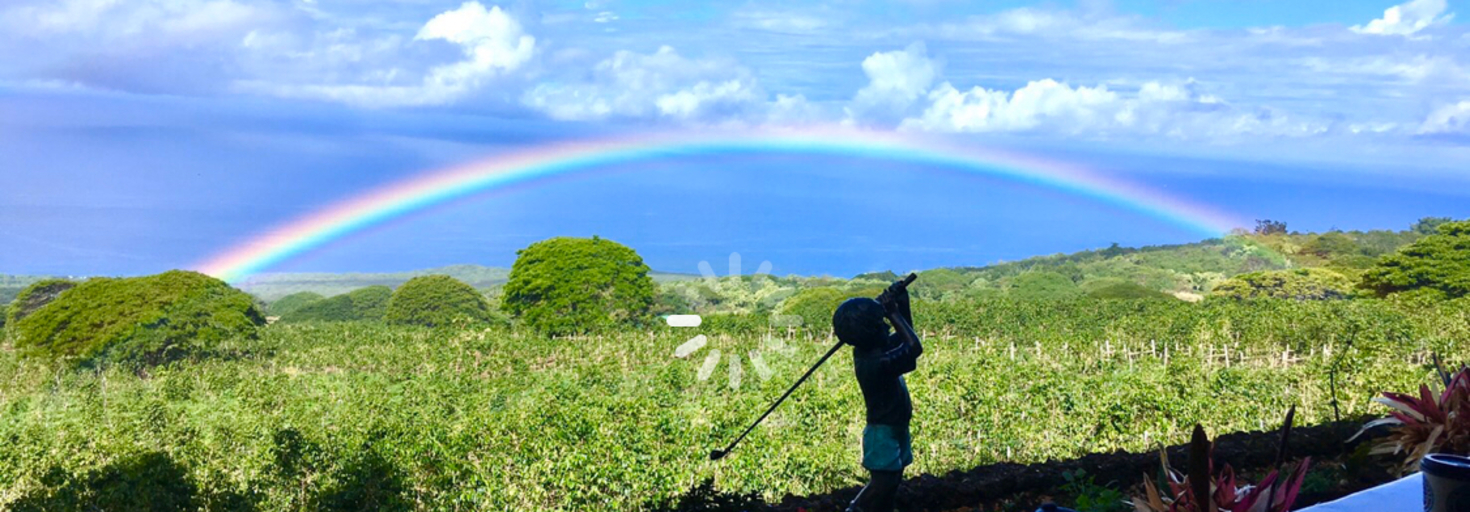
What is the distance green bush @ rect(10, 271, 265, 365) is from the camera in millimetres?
41344

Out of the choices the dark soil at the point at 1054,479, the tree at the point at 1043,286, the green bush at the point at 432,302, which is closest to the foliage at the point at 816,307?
the tree at the point at 1043,286

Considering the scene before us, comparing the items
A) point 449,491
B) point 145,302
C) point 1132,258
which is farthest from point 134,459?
point 1132,258

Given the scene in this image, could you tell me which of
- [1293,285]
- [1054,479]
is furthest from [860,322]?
[1293,285]

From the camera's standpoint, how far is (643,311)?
52.0 metres

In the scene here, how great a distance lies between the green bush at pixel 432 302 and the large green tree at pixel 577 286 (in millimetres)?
7084

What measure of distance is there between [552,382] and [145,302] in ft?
79.0

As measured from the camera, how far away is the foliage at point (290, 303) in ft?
259

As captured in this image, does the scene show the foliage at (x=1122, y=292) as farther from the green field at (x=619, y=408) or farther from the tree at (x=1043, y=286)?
the green field at (x=619, y=408)

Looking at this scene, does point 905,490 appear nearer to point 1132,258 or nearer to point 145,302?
point 145,302

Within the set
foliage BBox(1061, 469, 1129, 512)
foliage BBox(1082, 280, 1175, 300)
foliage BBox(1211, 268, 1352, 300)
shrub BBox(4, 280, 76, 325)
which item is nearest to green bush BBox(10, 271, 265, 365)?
shrub BBox(4, 280, 76, 325)

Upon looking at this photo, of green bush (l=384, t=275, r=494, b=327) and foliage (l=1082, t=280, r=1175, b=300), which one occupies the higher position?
green bush (l=384, t=275, r=494, b=327)

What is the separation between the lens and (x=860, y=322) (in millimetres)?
5551

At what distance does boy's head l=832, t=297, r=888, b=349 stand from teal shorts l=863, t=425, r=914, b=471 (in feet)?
1.69

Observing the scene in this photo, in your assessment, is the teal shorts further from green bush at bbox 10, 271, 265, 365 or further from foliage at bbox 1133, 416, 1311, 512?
green bush at bbox 10, 271, 265, 365
